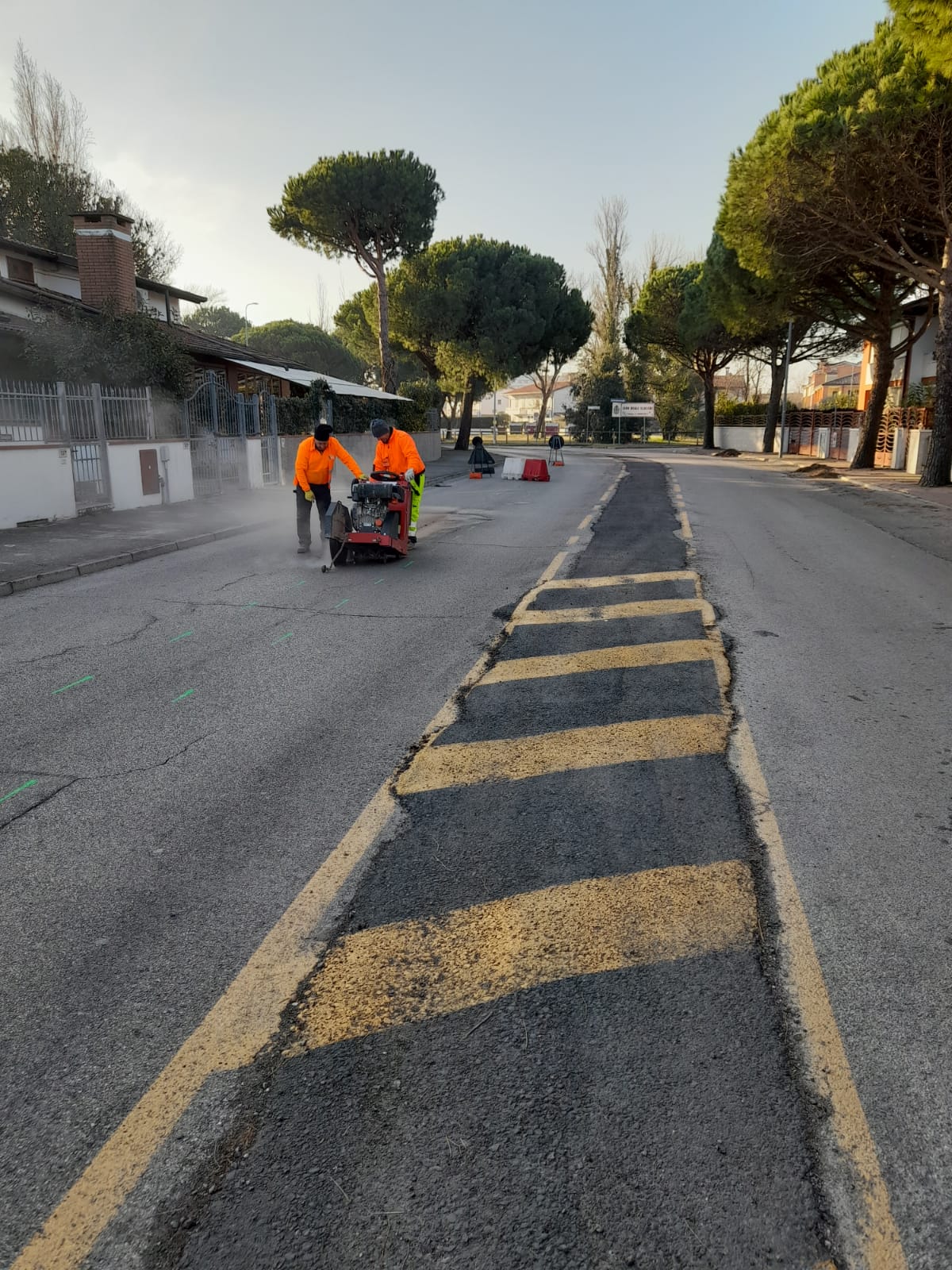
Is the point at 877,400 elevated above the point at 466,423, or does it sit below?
above

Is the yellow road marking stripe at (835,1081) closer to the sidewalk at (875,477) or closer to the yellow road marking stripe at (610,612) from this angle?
the yellow road marking stripe at (610,612)

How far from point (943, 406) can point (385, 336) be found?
75.9 ft

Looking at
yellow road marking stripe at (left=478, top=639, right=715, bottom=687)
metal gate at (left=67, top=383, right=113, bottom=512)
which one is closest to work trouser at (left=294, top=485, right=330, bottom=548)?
yellow road marking stripe at (left=478, top=639, right=715, bottom=687)

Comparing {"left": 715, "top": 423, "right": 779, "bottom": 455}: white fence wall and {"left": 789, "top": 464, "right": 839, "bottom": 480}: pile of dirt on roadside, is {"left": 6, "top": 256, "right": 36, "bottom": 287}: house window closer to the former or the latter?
{"left": 789, "top": 464, "right": 839, "bottom": 480}: pile of dirt on roadside

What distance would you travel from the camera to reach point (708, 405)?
51000 millimetres

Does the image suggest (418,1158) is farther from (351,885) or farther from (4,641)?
(4,641)

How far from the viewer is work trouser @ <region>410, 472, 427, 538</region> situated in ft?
35.1

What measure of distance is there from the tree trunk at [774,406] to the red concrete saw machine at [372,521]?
3719 centimetres

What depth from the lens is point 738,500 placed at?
19.1 m

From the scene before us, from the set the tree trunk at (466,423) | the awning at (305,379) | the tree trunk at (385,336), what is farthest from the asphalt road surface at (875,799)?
the tree trunk at (466,423)

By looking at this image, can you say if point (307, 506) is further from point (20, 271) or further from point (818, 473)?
point (818, 473)

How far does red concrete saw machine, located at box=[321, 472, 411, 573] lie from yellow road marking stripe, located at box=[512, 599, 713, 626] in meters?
2.96

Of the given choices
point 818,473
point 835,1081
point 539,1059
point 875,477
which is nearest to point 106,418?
point 539,1059

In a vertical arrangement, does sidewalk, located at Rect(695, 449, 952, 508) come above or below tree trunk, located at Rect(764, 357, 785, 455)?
below
